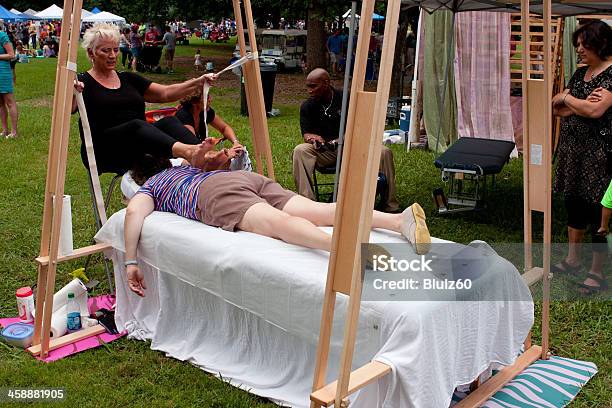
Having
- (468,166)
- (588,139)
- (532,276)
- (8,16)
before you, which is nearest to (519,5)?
(468,166)

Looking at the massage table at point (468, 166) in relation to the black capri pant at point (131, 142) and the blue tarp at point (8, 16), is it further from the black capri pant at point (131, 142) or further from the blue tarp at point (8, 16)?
the blue tarp at point (8, 16)

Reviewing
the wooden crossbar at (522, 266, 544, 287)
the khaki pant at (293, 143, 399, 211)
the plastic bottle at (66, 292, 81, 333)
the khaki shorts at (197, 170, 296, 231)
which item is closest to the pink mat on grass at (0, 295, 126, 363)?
the plastic bottle at (66, 292, 81, 333)

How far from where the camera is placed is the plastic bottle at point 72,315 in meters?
3.45

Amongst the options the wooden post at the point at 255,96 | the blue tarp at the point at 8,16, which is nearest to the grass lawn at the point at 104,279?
the wooden post at the point at 255,96

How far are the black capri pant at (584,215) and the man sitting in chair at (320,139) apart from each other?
5.74 ft

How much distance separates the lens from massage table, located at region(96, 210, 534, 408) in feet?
7.57

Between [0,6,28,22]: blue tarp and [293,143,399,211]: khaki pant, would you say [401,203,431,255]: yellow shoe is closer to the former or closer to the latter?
[293,143,399,211]: khaki pant

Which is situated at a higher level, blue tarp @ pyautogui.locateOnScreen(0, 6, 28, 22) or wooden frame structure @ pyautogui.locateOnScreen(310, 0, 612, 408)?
blue tarp @ pyautogui.locateOnScreen(0, 6, 28, 22)

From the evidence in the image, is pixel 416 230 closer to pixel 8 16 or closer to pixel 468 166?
pixel 468 166

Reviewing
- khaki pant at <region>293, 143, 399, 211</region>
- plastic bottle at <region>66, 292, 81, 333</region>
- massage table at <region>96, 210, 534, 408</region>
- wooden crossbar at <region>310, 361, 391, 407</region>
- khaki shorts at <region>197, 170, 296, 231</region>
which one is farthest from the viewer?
khaki pant at <region>293, 143, 399, 211</region>

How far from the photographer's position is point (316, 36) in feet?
48.0

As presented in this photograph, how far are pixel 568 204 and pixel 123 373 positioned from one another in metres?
2.60

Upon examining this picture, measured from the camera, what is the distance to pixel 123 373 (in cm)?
304

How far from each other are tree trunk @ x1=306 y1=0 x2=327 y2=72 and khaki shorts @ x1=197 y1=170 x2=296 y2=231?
11610mm
